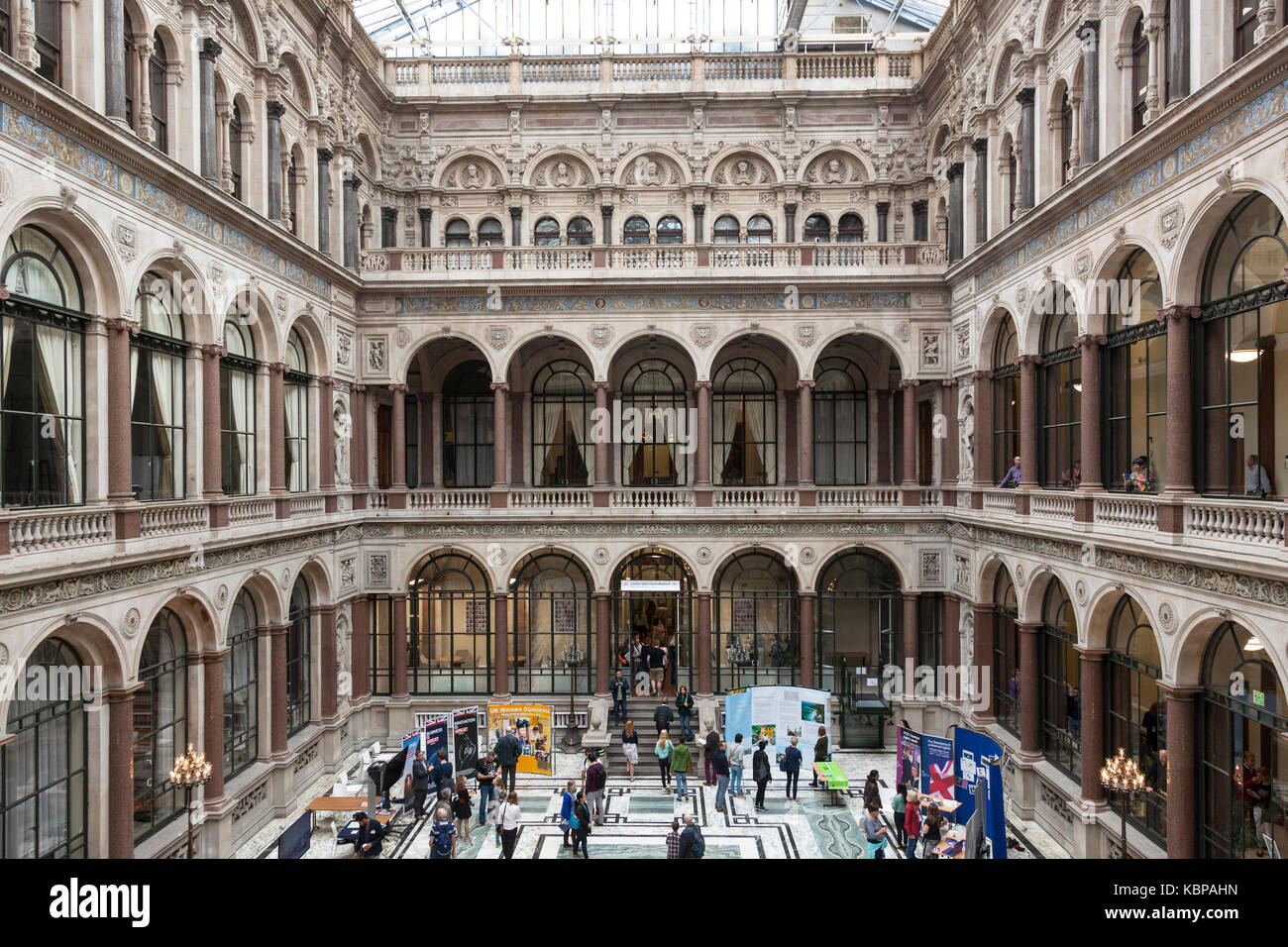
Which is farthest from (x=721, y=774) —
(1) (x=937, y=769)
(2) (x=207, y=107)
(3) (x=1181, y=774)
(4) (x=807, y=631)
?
(2) (x=207, y=107)

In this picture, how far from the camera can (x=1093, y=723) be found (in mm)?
16609

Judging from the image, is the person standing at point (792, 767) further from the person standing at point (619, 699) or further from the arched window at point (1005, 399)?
the arched window at point (1005, 399)

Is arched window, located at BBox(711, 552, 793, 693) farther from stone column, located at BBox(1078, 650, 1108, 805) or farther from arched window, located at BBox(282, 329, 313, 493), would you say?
arched window, located at BBox(282, 329, 313, 493)

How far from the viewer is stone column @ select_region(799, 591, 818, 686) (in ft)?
79.9

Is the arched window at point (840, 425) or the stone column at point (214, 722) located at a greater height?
the arched window at point (840, 425)

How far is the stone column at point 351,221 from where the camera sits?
2464 cm

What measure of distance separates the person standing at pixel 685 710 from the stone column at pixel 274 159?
1567 cm

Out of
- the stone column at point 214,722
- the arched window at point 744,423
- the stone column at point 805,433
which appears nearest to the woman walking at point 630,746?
the stone column at point 805,433

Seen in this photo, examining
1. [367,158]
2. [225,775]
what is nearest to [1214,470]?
[225,775]

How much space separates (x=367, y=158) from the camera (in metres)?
26.5

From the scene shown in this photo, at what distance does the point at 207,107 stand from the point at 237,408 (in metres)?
6.21

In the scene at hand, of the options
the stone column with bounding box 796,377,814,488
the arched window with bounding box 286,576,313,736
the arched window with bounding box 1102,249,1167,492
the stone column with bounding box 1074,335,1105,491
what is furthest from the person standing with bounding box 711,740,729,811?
the arched window with bounding box 286,576,313,736

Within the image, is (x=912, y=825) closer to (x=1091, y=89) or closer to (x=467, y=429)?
(x=1091, y=89)

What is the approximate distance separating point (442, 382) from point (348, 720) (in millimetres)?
11273
